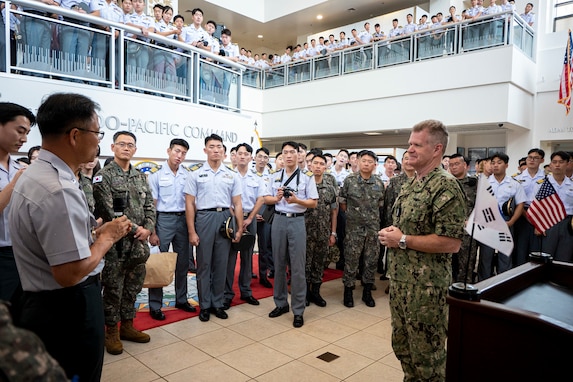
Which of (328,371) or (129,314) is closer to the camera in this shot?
(328,371)

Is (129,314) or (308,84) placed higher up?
(308,84)

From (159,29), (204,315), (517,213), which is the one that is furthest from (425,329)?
(159,29)

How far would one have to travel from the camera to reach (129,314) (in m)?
3.09

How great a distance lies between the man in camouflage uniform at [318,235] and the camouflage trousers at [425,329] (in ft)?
7.39

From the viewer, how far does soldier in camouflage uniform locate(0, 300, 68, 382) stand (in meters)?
0.60

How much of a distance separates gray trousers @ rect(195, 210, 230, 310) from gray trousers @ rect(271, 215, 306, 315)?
503 mm

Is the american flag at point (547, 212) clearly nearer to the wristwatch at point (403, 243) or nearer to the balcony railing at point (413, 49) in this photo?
→ the wristwatch at point (403, 243)

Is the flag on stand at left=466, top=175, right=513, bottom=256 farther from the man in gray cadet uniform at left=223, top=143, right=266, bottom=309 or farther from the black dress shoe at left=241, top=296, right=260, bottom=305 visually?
the black dress shoe at left=241, top=296, right=260, bottom=305

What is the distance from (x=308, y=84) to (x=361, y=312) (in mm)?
9424

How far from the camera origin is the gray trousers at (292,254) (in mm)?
3629

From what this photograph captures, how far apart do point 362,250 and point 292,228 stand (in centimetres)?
110

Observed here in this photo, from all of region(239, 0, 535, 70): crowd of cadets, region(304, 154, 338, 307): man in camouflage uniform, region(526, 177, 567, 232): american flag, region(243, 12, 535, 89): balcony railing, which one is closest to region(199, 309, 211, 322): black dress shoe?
region(304, 154, 338, 307): man in camouflage uniform

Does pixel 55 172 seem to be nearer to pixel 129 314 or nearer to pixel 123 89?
pixel 129 314

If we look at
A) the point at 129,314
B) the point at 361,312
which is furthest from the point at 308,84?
the point at 129,314
